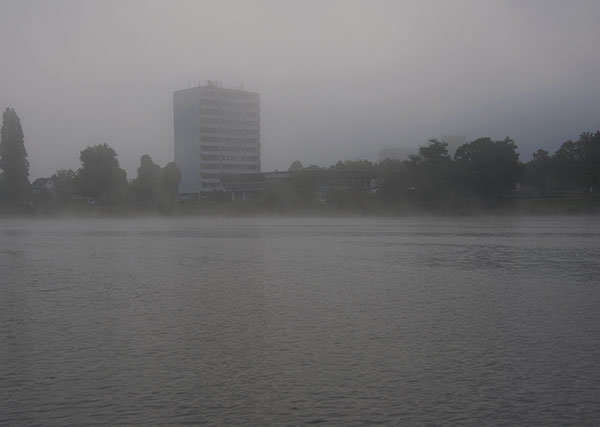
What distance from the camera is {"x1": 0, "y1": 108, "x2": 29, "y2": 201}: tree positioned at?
5903cm

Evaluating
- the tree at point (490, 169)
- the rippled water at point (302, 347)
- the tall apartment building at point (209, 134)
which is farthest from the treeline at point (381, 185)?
the rippled water at point (302, 347)

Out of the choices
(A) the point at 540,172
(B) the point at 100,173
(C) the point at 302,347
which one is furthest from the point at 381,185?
(C) the point at 302,347

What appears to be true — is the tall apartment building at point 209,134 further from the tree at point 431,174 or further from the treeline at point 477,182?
the tree at point 431,174

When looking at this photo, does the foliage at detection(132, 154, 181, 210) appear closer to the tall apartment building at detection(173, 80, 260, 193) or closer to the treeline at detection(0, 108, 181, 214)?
the treeline at detection(0, 108, 181, 214)

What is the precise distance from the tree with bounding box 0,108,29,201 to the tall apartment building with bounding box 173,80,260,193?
44.6m

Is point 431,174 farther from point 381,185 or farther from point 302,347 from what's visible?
point 302,347

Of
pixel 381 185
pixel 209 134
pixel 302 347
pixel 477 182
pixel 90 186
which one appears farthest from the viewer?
pixel 209 134

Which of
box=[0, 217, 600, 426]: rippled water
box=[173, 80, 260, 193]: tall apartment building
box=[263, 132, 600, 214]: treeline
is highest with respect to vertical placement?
box=[173, 80, 260, 193]: tall apartment building

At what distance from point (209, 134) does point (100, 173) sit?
40.9 m

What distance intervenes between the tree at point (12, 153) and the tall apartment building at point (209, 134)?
4456 centimetres

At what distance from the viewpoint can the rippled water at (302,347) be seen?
13.1ft

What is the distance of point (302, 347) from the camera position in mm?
5652

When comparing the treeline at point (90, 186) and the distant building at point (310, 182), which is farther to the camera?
the distant building at point (310, 182)

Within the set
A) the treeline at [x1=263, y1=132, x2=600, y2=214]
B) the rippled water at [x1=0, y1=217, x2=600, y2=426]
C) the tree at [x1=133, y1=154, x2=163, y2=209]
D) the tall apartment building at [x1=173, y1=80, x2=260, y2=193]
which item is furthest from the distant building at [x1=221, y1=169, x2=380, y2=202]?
the rippled water at [x1=0, y1=217, x2=600, y2=426]
